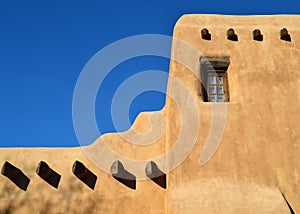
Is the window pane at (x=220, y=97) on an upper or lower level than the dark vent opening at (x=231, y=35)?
lower

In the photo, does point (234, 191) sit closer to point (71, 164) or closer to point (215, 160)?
point (215, 160)

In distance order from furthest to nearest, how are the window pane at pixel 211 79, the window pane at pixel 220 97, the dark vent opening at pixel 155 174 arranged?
the window pane at pixel 211 79 → the window pane at pixel 220 97 → the dark vent opening at pixel 155 174

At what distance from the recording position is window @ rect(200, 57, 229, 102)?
9203 mm

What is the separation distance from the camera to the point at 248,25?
1000cm

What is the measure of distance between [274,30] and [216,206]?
504 cm

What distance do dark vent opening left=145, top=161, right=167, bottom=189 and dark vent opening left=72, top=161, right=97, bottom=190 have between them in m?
1.37

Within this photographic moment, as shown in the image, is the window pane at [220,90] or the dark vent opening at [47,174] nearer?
the window pane at [220,90]

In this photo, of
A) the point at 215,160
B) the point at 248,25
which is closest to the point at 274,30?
the point at 248,25

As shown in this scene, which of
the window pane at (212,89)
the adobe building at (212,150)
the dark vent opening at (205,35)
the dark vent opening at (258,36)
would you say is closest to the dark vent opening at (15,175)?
the adobe building at (212,150)

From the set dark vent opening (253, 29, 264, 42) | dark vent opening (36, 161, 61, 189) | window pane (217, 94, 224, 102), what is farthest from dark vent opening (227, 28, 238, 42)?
dark vent opening (36, 161, 61, 189)

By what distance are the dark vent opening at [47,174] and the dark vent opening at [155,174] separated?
227 centimetres

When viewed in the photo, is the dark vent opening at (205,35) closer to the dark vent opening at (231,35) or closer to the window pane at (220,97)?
the dark vent opening at (231,35)

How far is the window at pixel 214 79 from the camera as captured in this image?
9.20 metres

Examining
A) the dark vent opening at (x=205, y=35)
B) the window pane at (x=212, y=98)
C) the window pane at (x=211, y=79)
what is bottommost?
the window pane at (x=212, y=98)
